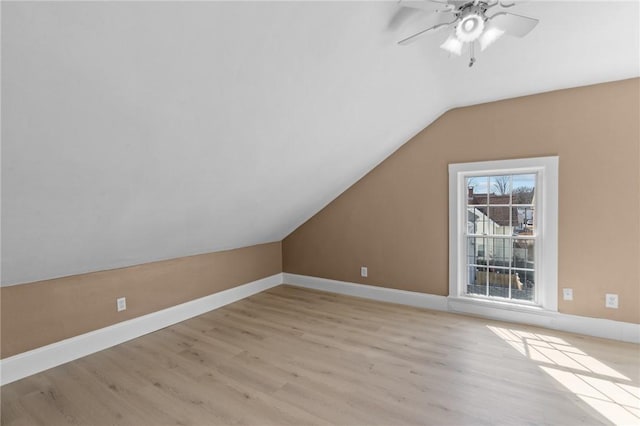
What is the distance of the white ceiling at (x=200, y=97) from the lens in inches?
49.5

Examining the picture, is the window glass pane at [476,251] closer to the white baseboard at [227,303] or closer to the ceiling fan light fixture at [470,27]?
the white baseboard at [227,303]

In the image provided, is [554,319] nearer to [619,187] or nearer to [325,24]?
[619,187]

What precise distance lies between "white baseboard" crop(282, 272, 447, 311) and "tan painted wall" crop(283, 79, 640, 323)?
0.30 feet

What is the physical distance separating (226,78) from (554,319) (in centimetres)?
366

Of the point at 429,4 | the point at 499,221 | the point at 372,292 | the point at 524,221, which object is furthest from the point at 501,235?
the point at 429,4

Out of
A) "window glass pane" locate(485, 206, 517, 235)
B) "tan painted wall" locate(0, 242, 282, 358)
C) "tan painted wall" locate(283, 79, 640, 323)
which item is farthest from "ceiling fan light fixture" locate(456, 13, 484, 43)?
"tan painted wall" locate(0, 242, 282, 358)

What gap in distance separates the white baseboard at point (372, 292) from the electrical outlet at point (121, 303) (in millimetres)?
2399

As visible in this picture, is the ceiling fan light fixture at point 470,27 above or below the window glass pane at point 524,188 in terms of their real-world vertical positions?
above

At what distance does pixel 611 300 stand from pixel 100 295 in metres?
4.77

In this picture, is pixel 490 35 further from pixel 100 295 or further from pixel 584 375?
pixel 100 295

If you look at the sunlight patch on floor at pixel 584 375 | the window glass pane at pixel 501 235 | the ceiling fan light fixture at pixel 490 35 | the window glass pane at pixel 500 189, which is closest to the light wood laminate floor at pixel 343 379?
the sunlight patch on floor at pixel 584 375

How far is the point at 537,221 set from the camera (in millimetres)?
3150

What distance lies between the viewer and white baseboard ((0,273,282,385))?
234 centimetres

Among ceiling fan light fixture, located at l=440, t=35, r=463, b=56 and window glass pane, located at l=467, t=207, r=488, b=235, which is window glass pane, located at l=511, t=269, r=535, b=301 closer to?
window glass pane, located at l=467, t=207, r=488, b=235
